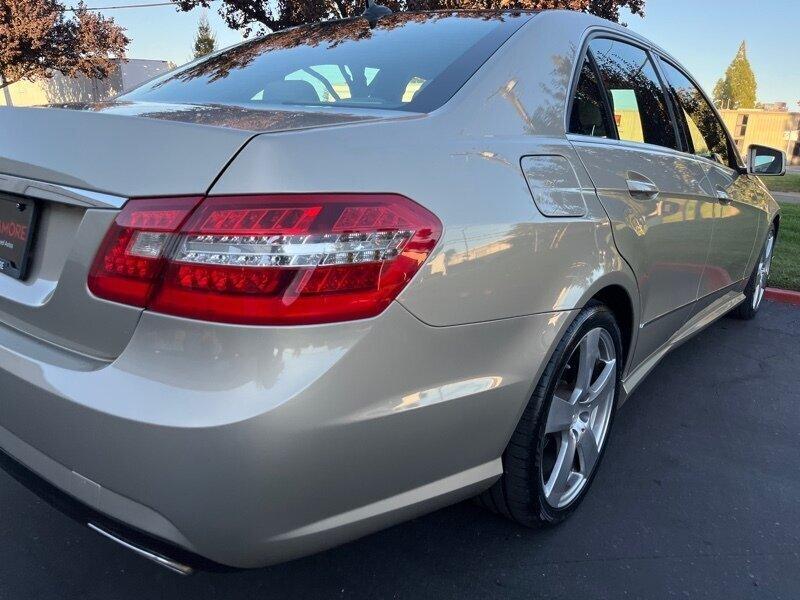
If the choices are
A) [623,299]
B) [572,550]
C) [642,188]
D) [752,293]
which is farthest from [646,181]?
[752,293]

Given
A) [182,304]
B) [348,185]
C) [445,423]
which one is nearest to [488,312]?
[445,423]

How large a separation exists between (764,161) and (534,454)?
2.99m

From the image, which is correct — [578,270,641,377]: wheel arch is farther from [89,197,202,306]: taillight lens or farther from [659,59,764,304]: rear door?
[89,197,202,306]: taillight lens

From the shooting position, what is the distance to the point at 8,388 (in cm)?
153

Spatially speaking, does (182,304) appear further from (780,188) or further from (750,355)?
(780,188)

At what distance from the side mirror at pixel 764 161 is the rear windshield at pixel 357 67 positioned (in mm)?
2370

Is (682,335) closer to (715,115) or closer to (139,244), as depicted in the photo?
(715,115)

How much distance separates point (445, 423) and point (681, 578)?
106 centimetres

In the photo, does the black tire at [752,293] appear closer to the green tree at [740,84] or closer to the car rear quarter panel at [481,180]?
the car rear quarter panel at [481,180]

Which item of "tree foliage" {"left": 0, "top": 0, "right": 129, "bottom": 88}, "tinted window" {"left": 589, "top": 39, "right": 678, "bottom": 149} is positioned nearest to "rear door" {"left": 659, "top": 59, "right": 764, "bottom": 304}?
"tinted window" {"left": 589, "top": 39, "right": 678, "bottom": 149}

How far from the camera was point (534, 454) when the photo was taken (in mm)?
1975

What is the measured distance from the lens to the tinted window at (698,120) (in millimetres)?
3293

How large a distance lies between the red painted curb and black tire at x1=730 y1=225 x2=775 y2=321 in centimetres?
67

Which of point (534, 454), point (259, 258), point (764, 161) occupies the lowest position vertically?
point (534, 454)
